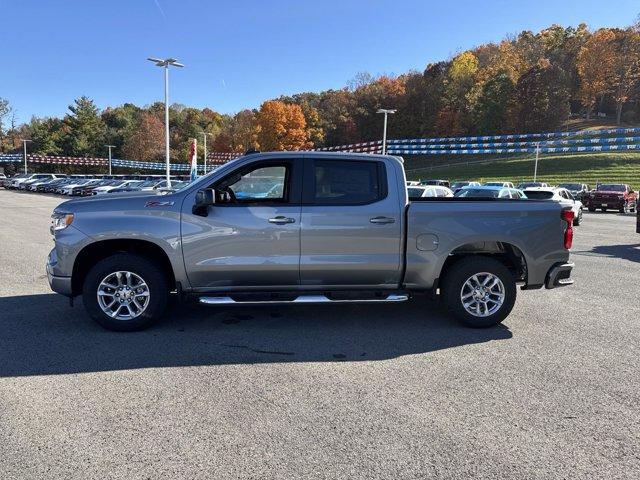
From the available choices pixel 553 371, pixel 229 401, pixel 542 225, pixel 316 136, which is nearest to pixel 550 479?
pixel 553 371

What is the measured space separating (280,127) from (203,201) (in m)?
74.9

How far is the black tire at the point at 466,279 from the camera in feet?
18.4

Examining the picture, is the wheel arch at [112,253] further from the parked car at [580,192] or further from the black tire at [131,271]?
the parked car at [580,192]

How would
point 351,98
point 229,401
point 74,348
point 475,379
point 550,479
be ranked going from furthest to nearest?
point 351,98, point 74,348, point 475,379, point 229,401, point 550,479

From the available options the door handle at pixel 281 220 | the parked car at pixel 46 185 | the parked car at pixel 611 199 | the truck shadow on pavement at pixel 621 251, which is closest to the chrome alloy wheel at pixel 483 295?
the door handle at pixel 281 220

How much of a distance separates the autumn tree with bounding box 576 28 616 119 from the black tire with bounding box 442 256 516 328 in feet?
311

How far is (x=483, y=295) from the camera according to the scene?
5.68m

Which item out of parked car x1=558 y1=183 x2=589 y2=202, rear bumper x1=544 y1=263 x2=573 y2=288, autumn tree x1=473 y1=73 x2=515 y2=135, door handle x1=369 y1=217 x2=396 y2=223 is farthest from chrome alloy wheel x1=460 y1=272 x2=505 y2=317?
autumn tree x1=473 y1=73 x2=515 y2=135

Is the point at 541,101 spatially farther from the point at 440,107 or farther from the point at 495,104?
the point at 440,107

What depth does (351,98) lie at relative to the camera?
315 feet

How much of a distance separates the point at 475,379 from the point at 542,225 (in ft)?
7.32

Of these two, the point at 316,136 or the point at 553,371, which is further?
the point at 316,136

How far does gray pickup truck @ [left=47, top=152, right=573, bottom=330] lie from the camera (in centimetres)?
527

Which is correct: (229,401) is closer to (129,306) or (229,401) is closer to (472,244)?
(129,306)
